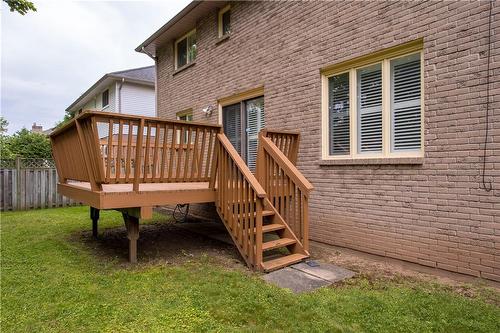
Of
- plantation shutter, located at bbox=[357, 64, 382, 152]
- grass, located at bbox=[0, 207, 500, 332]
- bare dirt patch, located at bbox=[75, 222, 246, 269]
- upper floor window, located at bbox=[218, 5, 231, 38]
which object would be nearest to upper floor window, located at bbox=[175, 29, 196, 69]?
upper floor window, located at bbox=[218, 5, 231, 38]

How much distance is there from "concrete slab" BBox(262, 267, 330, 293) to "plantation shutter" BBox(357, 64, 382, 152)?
7.16ft

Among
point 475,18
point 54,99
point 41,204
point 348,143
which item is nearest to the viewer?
point 475,18

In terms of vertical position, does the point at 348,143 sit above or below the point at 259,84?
below

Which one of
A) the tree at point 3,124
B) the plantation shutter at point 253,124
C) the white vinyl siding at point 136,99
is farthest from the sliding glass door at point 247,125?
the tree at point 3,124

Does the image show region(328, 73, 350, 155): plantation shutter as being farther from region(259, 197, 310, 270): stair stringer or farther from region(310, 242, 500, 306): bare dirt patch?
region(310, 242, 500, 306): bare dirt patch

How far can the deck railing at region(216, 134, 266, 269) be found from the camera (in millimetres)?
3938

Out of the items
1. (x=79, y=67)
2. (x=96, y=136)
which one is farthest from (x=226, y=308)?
(x=79, y=67)

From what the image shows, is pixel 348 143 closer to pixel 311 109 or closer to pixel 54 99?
pixel 311 109

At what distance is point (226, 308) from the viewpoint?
2.88m

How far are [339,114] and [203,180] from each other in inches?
97.5

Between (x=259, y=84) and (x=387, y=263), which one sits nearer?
(x=387, y=263)

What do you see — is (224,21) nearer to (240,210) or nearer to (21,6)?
(21,6)

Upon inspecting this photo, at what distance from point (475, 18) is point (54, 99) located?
144 ft

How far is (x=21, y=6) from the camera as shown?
5.91 metres
